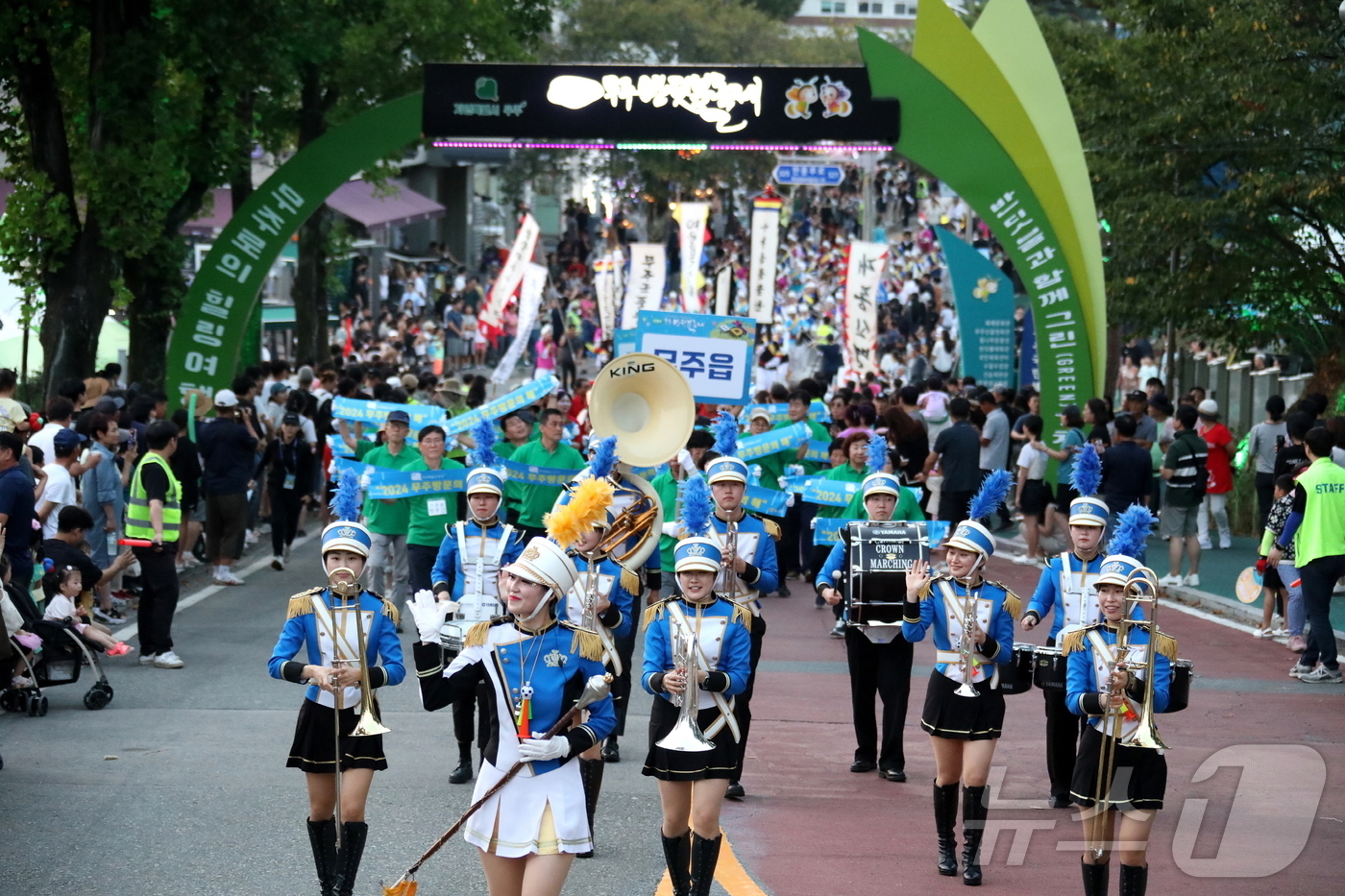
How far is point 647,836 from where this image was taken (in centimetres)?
843

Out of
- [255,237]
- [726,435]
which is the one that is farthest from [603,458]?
[255,237]

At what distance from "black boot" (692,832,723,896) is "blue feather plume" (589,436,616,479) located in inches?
116

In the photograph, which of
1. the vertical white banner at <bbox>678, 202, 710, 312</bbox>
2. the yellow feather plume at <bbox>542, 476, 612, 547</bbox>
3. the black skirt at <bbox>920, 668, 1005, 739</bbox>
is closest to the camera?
the yellow feather plume at <bbox>542, 476, 612, 547</bbox>

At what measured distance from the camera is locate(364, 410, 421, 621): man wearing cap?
530 inches

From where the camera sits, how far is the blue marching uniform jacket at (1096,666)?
7.00 meters

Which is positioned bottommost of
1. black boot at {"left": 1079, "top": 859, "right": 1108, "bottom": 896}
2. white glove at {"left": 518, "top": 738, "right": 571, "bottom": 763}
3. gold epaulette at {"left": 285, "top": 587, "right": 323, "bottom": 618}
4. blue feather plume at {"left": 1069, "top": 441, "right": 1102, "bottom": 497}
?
black boot at {"left": 1079, "top": 859, "right": 1108, "bottom": 896}

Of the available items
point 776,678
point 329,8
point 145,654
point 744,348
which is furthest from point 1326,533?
point 329,8

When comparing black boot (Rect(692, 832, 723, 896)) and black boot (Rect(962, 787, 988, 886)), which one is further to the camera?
black boot (Rect(962, 787, 988, 886))

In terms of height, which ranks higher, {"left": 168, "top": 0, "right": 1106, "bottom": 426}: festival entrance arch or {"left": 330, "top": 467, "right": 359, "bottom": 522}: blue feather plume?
{"left": 168, "top": 0, "right": 1106, "bottom": 426}: festival entrance arch

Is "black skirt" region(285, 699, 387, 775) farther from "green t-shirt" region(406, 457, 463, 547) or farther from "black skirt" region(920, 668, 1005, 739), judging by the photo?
"green t-shirt" region(406, 457, 463, 547)

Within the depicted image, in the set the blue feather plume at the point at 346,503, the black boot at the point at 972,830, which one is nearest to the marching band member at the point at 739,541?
the black boot at the point at 972,830

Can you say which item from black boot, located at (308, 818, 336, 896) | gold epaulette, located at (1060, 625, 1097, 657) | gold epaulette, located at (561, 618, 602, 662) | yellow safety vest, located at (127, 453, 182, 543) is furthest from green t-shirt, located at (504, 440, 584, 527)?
gold epaulette, located at (561, 618, 602, 662)

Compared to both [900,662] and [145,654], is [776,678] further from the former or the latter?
[145,654]

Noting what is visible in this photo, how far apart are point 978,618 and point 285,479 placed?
11.0 m
